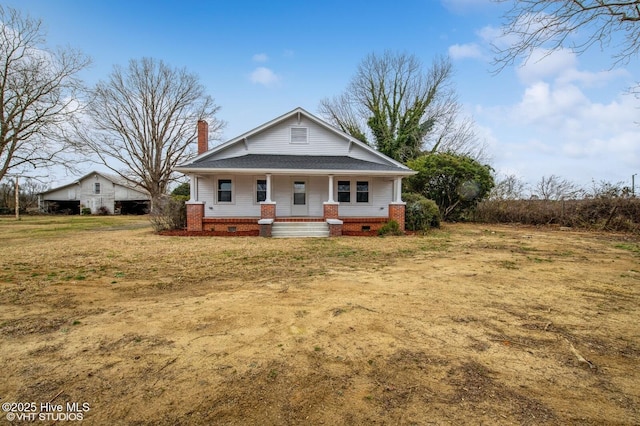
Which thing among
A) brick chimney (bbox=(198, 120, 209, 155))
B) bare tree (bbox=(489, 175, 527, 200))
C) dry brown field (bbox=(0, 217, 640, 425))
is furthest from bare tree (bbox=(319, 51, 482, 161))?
dry brown field (bbox=(0, 217, 640, 425))

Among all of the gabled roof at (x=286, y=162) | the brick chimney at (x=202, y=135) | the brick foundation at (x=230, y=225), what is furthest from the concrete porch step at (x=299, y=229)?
the brick chimney at (x=202, y=135)

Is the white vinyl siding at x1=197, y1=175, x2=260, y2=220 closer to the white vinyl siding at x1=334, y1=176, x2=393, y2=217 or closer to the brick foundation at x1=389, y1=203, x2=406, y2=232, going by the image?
the white vinyl siding at x1=334, y1=176, x2=393, y2=217

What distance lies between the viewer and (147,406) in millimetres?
2102

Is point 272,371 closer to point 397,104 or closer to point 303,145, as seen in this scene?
point 303,145

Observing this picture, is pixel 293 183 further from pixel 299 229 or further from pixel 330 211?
pixel 299 229

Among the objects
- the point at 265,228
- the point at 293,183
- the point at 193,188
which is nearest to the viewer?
the point at 265,228

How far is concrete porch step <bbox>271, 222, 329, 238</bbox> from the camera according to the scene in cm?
1309

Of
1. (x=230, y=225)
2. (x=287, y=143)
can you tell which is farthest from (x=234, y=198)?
(x=287, y=143)

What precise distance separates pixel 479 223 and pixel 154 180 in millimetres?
28981

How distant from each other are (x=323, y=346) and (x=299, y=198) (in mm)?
13128

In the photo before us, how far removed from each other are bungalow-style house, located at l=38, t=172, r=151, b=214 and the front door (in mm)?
31939

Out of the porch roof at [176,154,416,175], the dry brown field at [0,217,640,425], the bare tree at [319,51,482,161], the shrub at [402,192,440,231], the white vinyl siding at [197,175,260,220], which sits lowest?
the dry brown field at [0,217,640,425]

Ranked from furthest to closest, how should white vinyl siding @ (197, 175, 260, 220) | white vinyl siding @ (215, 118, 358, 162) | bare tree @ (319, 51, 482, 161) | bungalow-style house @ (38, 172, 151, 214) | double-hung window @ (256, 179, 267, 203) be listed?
bungalow-style house @ (38, 172, 151, 214) → bare tree @ (319, 51, 482, 161) → white vinyl siding @ (215, 118, 358, 162) → double-hung window @ (256, 179, 267, 203) → white vinyl siding @ (197, 175, 260, 220)

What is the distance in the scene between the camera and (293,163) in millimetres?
14805
